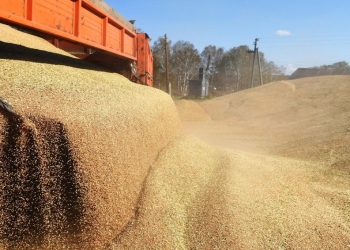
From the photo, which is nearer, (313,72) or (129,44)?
(129,44)

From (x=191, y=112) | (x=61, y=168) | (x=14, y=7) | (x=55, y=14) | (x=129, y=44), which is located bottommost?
(x=61, y=168)

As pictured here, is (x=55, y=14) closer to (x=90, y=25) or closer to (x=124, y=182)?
(x=90, y=25)

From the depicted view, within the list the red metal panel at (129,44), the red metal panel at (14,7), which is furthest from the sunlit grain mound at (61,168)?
the red metal panel at (129,44)

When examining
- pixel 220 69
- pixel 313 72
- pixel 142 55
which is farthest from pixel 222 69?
pixel 142 55

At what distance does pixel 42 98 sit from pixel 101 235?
0.99 m

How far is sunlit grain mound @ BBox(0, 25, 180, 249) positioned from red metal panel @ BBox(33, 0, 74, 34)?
0.57m

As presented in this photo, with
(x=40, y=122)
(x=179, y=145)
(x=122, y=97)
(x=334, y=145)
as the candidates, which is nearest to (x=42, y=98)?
(x=40, y=122)

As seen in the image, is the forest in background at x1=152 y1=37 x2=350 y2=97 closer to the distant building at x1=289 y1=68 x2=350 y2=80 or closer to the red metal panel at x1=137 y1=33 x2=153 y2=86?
the distant building at x1=289 y1=68 x2=350 y2=80

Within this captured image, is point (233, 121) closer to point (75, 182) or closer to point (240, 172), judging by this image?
point (240, 172)

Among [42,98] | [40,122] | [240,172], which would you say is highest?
[42,98]

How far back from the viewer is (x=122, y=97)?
3.00 m

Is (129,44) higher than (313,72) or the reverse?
the reverse

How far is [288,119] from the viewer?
11109 mm

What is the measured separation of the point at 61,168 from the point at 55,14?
1733 mm
